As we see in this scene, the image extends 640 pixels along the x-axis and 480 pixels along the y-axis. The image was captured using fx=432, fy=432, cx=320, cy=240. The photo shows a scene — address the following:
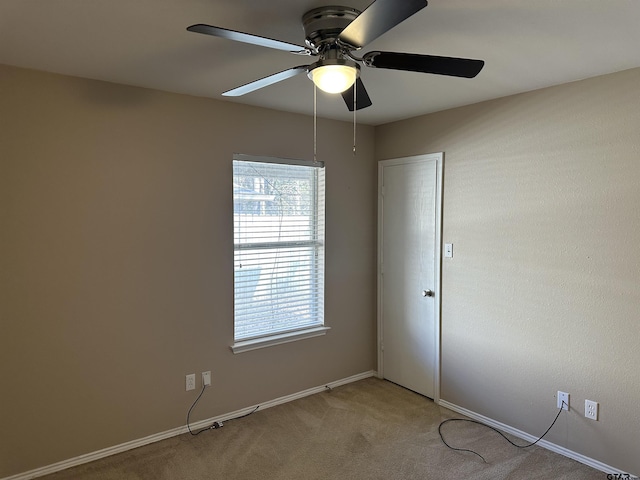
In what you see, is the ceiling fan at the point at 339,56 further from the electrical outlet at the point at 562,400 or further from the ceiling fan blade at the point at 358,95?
the electrical outlet at the point at 562,400

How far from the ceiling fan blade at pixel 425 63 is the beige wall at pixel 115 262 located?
1.77 metres

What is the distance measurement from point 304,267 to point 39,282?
1.95 metres

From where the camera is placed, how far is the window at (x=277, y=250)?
3.39m

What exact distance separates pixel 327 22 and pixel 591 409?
2730 mm

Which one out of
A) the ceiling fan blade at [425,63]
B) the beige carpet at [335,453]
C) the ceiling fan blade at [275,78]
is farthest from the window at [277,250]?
the ceiling fan blade at [425,63]

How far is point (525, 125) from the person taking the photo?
296 cm

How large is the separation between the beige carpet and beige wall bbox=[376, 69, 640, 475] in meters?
0.29

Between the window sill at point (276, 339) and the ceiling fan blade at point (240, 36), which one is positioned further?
the window sill at point (276, 339)

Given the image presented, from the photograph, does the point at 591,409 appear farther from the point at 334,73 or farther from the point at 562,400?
the point at 334,73

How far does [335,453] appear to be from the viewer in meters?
2.86

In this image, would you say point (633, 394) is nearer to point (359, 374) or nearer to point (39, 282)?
point (359, 374)

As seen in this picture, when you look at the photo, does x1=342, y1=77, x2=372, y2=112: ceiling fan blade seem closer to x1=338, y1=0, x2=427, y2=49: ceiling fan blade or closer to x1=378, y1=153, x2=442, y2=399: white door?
x1=338, y1=0, x2=427, y2=49: ceiling fan blade

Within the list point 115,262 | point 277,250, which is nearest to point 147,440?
point 115,262

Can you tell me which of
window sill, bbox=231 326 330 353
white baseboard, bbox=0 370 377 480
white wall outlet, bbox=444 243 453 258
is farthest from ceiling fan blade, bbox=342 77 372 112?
white baseboard, bbox=0 370 377 480
